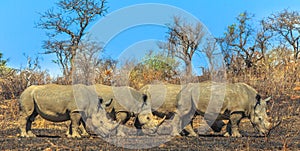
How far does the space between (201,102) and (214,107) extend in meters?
0.39

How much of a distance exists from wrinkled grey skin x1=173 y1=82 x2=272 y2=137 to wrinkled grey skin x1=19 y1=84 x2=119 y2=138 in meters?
2.11

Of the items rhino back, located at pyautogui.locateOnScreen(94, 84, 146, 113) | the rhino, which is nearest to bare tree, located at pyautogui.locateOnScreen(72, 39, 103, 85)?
rhino back, located at pyautogui.locateOnScreen(94, 84, 146, 113)

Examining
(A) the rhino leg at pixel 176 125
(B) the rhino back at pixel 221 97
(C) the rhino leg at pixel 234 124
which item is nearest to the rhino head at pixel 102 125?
(A) the rhino leg at pixel 176 125

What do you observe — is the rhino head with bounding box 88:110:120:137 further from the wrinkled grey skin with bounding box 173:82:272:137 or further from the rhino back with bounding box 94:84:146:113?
the wrinkled grey skin with bounding box 173:82:272:137

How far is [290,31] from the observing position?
3984cm

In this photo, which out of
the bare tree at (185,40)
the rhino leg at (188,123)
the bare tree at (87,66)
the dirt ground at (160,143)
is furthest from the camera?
the bare tree at (185,40)

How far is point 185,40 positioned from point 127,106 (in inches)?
596

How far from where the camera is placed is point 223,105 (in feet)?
38.4

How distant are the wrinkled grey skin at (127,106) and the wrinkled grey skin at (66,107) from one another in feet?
1.57

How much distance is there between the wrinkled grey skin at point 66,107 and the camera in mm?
11102

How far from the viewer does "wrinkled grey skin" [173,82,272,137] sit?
1159cm

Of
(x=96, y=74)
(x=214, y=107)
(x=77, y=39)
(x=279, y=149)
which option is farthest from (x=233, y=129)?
(x=77, y=39)

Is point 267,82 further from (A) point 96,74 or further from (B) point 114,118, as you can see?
(B) point 114,118

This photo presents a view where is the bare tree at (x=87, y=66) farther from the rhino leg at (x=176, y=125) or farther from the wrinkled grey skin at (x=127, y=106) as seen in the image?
the rhino leg at (x=176, y=125)
